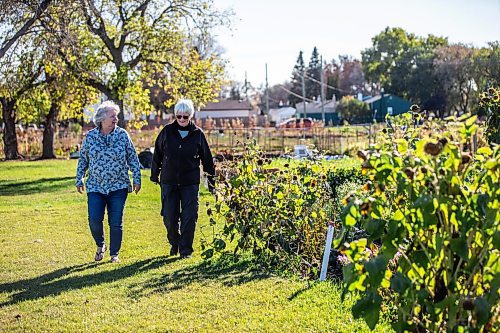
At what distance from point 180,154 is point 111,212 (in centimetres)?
106

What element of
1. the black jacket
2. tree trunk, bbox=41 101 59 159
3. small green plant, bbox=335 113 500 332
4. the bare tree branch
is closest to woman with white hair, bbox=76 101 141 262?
the black jacket

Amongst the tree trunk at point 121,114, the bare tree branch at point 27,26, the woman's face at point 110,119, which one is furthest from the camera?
the tree trunk at point 121,114

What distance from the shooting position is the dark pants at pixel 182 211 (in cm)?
791

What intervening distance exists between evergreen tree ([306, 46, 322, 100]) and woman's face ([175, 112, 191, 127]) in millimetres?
94762

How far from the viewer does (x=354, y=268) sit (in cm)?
312

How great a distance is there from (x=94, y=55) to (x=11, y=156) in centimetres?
1206

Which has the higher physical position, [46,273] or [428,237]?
[428,237]

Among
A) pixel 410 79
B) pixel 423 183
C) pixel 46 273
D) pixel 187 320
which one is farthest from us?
pixel 410 79

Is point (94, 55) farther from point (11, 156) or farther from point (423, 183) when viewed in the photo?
point (423, 183)

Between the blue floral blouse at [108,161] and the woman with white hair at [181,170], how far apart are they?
1.34 ft

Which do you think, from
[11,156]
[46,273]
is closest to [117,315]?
[46,273]

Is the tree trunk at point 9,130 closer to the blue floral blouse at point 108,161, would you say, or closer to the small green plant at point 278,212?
the blue floral blouse at point 108,161

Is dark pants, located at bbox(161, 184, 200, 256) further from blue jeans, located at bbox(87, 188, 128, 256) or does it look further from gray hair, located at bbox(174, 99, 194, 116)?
gray hair, located at bbox(174, 99, 194, 116)

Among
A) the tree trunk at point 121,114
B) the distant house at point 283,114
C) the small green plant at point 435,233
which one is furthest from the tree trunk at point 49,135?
the distant house at point 283,114
